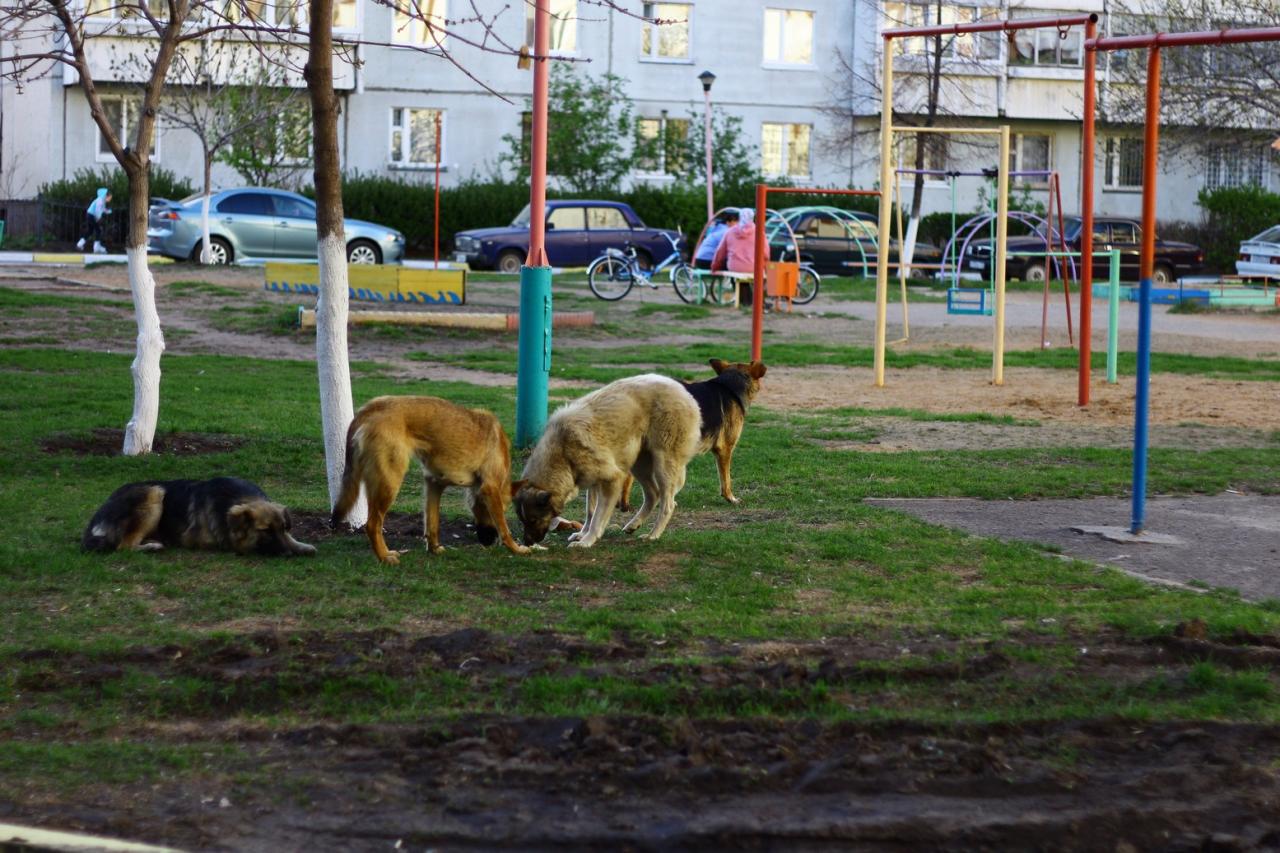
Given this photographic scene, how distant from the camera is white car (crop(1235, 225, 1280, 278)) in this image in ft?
120

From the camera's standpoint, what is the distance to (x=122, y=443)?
1098 cm

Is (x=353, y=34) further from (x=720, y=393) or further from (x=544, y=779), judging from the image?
(x=544, y=779)

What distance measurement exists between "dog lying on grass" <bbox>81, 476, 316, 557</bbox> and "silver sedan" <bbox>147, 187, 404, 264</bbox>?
2444 centimetres

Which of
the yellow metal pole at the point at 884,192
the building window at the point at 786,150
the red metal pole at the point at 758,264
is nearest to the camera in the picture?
the red metal pole at the point at 758,264

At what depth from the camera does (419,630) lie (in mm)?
6375

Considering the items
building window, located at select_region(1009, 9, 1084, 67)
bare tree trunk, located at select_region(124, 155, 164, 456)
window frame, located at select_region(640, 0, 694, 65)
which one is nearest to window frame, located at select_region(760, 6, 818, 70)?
window frame, located at select_region(640, 0, 694, 65)

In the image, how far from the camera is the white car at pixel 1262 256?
36.5 m

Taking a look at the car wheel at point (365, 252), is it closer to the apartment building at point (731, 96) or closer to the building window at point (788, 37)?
the apartment building at point (731, 96)

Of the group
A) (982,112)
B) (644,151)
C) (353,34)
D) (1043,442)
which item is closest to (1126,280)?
(982,112)

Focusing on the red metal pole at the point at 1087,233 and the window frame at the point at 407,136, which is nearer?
the red metal pole at the point at 1087,233

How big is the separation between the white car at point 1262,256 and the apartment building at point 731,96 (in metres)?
5.85

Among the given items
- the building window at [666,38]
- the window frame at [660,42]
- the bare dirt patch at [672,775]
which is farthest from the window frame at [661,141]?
the bare dirt patch at [672,775]

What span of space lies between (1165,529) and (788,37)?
4073 centimetres

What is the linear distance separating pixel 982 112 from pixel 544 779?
4665 cm
